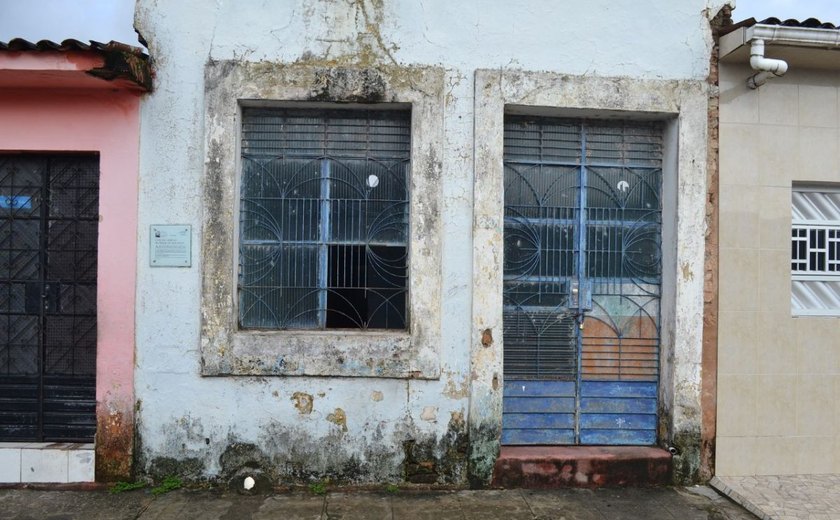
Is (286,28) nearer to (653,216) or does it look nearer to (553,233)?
(553,233)

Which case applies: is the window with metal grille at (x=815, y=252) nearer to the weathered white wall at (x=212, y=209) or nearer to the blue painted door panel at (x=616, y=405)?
the blue painted door panel at (x=616, y=405)

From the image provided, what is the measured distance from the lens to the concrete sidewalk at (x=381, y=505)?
4133 mm

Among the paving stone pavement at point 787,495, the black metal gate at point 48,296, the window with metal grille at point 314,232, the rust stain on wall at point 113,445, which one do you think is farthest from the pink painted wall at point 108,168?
the paving stone pavement at point 787,495

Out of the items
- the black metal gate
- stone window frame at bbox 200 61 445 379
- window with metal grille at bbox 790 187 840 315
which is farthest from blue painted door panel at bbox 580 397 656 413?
the black metal gate

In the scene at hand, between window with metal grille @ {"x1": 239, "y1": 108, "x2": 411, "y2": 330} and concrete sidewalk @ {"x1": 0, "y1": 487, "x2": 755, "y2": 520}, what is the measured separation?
1279mm

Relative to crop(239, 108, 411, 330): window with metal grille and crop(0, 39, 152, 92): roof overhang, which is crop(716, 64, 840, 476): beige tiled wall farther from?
crop(0, 39, 152, 92): roof overhang

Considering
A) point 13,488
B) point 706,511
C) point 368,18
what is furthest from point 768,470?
point 13,488

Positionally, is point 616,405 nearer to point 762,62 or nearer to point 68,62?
point 762,62

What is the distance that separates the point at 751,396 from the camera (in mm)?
4789

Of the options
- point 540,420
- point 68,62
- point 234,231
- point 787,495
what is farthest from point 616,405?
point 68,62

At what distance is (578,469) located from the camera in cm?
465

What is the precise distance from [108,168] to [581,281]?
374 centimetres

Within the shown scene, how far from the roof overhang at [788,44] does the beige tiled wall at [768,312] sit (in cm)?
14

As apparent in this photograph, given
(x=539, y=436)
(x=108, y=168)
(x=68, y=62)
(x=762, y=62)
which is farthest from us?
(x=539, y=436)
